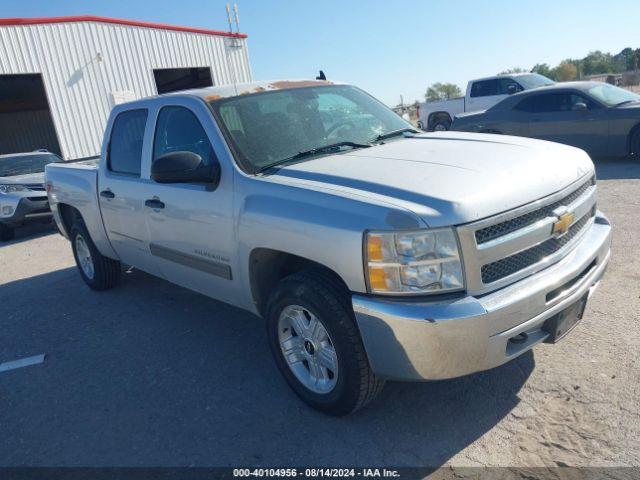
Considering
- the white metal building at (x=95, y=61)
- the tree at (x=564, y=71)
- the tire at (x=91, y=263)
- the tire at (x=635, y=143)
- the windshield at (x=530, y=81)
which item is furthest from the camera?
the tree at (x=564, y=71)

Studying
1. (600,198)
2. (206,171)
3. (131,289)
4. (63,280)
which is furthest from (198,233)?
(600,198)

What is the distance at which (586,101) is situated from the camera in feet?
32.2

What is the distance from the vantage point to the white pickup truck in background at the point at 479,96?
47.6 ft

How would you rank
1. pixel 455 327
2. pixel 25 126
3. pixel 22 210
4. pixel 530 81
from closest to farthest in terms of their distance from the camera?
pixel 455 327
pixel 22 210
pixel 530 81
pixel 25 126

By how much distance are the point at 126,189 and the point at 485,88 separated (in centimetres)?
1356

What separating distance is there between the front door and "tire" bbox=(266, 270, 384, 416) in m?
0.54

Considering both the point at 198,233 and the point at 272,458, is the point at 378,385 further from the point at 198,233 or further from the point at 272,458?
the point at 198,233

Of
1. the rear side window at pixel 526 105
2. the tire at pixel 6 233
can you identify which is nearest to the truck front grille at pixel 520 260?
the rear side window at pixel 526 105

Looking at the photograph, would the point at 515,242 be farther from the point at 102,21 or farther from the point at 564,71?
the point at 564,71

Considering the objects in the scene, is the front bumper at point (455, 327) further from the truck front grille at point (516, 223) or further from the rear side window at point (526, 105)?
the rear side window at point (526, 105)

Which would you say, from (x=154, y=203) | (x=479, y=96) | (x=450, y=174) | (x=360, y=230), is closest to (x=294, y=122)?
(x=154, y=203)

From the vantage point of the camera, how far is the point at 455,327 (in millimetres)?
2375

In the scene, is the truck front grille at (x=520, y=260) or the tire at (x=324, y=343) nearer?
the truck front grille at (x=520, y=260)

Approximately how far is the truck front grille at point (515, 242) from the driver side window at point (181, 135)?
1855 millimetres
